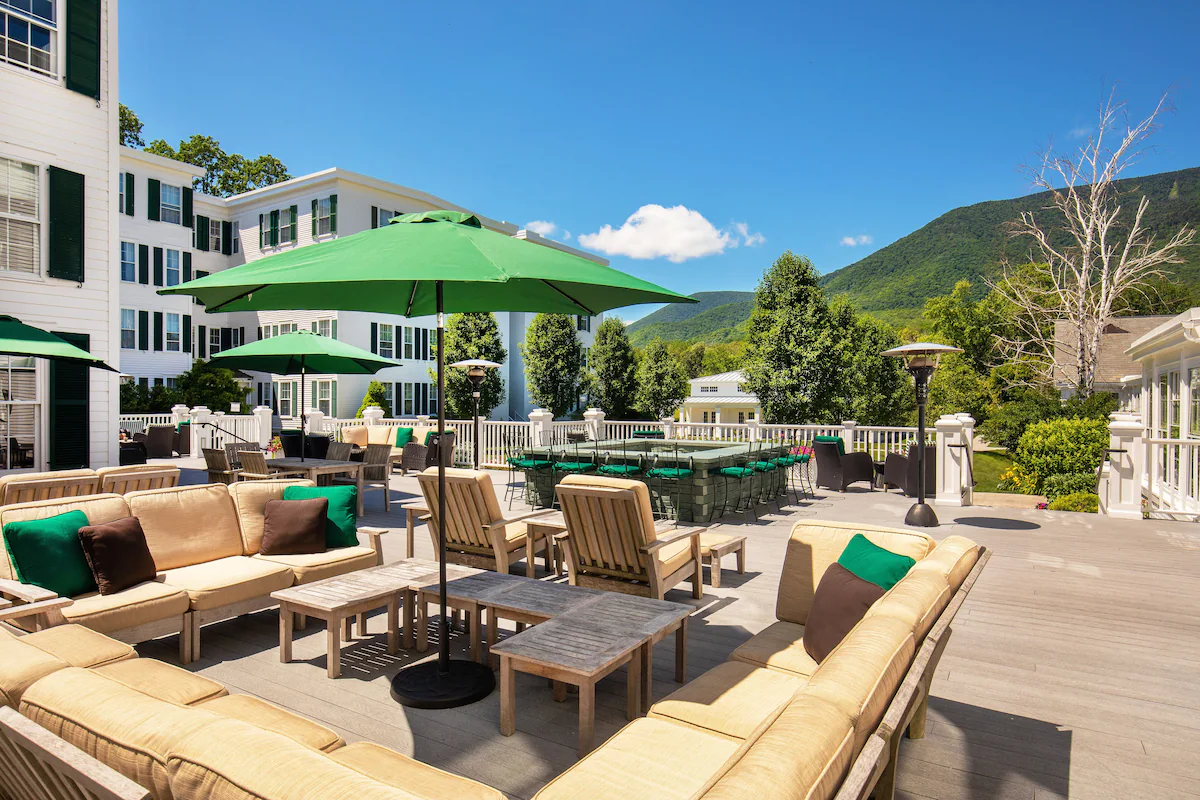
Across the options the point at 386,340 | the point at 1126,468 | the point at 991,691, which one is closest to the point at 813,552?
the point at 991,691

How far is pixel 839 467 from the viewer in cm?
1193

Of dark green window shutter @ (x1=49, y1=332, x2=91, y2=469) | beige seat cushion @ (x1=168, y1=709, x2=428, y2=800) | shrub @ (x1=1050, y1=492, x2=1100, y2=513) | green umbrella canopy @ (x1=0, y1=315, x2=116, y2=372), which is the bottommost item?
shrub @ (x1=1050, y1=492, x2=1100, y2=513)

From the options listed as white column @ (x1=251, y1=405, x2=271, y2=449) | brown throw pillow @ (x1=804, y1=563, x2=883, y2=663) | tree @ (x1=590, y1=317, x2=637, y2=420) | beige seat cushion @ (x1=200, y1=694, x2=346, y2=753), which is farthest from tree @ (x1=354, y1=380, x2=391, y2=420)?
brown throw pillow @ (x1=804, y1=563, x2=883, y2=663)

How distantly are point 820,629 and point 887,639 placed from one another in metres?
1.18

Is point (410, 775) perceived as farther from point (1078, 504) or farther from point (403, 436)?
point (403, 436)

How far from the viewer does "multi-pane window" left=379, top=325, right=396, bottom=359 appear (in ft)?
81.3

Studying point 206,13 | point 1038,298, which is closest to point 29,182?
point 206,13

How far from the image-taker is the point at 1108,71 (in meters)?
16.8

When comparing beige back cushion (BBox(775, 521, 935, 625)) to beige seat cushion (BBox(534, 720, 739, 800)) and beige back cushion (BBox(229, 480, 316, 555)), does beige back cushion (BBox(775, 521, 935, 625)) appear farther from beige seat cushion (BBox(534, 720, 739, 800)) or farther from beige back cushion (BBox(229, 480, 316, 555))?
beige back cushion (BBox(229, 480, 316, 555))

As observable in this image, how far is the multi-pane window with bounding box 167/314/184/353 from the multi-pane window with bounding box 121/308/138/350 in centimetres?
108

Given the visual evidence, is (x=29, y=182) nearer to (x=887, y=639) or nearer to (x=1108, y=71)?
(x=887, y=639)

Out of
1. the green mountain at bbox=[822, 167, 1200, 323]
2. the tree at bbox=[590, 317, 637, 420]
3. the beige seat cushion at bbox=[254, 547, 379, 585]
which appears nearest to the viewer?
the beige seat cushion at bbox=[254, 547, 379, 585]

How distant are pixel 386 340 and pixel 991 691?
77.9 feet

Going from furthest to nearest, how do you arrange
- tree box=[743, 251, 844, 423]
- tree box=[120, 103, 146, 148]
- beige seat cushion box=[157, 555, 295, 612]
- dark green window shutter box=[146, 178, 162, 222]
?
tree box=[120, 103, 146, 148], dark green window shutter box=[146, 178, 162, 222], tree box=[743, 251, 844, 423], beige seat cushion box=[157, 555, 295, 612]
